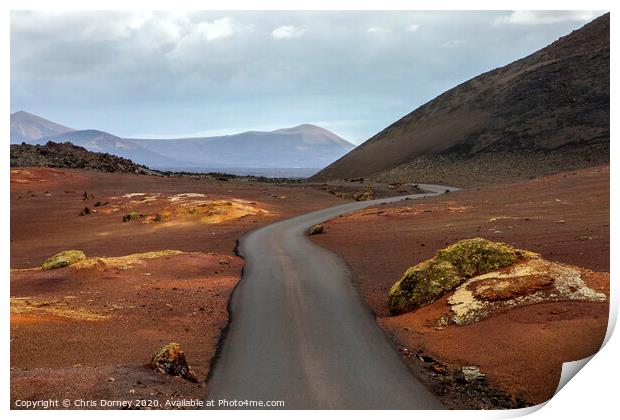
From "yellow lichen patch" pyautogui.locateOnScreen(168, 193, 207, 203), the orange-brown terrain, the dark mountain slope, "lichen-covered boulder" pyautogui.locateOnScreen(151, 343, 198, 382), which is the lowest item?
the orange-brown terrain

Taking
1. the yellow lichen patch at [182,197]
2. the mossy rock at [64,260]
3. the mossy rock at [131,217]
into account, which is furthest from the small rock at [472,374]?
the yellow lichen patch at [182,197]

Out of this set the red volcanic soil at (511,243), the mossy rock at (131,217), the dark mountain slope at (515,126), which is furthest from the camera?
the dark mountain slope at (515,126)

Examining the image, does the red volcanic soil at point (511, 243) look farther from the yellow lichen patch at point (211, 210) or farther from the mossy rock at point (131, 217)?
the mossy rock at point (131, 217)

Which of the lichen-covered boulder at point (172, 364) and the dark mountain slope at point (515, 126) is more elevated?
the dark mountain slope at point (515, 126)

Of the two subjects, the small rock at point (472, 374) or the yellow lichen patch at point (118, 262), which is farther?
the yellow lichen patch at point (118, 262)

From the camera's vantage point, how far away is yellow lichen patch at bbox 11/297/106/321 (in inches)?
752

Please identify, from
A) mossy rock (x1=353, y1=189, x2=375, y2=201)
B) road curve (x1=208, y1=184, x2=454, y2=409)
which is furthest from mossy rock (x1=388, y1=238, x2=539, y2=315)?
mossy rock (x1=353, y1=189, x2=375, y2=201)

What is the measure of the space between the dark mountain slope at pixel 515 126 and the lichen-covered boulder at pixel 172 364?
108231 mm

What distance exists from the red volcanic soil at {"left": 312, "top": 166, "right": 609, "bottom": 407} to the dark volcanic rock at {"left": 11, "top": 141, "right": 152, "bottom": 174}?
3132 inches

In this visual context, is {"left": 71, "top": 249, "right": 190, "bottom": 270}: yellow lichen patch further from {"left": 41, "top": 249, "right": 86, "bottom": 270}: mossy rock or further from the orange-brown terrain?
{"left": 41, "top": 249, "right": 86, "bottom": 270}: mossy rock

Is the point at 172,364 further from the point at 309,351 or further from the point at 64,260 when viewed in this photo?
the point at 64,260

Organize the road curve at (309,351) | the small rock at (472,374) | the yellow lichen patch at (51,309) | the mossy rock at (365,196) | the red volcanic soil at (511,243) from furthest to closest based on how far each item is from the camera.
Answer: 1. the mossy rock at (365,196)
2. the yellow lichen patch at (51,309)
3. the red volcanic soil at (511,243)
4. the small rock at (472,374)
5. the road curve at (309,351)

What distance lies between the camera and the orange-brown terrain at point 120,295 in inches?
516

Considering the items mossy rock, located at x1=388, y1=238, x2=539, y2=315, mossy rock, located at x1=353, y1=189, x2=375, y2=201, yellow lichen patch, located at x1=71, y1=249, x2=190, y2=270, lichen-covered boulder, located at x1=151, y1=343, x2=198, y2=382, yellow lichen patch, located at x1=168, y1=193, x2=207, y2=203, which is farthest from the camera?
mossy rock, located at x1=353, y1=189, x2=375, y2=201
